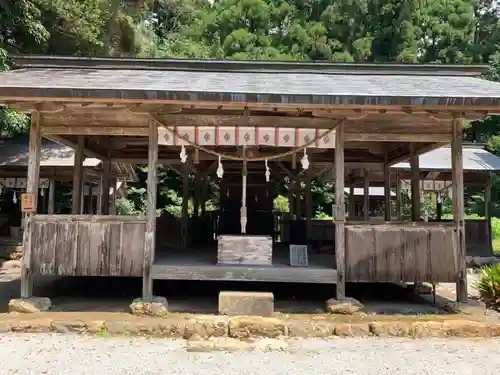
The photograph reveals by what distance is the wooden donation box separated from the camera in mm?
8164

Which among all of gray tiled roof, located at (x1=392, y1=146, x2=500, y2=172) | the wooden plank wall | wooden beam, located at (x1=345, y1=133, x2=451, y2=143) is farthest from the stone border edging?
gray tiled roof, located at (x1=392, y1=146, x2=500, y2=172)

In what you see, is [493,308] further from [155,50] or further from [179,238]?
[155,50]

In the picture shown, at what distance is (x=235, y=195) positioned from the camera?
61.0 ft

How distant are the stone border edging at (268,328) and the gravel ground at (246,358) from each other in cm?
19

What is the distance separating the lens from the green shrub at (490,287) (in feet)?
27.1

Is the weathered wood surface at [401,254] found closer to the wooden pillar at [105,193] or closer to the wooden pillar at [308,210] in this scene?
the wooden pillar at [308,210]

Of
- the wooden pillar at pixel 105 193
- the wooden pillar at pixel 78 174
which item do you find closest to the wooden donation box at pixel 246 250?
the wooden pillar at pixel 78 174

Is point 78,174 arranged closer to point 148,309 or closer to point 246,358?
point 148,309

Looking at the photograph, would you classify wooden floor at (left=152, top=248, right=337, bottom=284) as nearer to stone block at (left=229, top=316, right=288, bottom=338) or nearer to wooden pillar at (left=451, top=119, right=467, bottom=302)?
stone block at (left=229, top=316, right=288, bottom=338)

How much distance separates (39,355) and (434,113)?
714 centimetres

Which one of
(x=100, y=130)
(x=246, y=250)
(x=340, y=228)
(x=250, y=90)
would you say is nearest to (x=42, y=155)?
(x=100, y=130)

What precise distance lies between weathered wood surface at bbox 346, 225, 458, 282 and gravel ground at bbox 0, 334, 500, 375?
149cm

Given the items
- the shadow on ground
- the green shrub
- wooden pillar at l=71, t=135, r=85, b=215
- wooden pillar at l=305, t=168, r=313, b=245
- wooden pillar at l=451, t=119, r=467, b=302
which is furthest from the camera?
wooden pillar at l=305, t=168, r=313, b=245

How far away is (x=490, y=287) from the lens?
27.7ft
